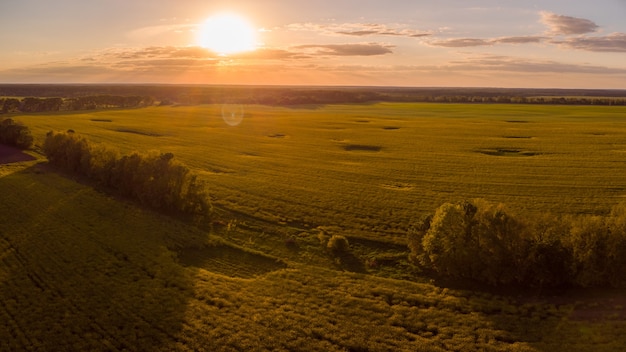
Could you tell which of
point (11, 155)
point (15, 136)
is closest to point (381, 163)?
point (11, 155)

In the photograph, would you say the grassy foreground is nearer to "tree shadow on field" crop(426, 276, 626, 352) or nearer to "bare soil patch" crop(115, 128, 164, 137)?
"tree shadow on field" crop(426, 276, 626, 352)

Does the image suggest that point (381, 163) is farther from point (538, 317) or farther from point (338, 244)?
point (538, 317)

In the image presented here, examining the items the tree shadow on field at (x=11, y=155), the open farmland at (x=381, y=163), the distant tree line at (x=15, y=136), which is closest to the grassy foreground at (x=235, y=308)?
the open farmland at (x=381, y=163)

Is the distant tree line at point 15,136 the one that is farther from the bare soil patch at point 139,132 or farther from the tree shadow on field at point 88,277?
the tree shadow on field at point 88,277

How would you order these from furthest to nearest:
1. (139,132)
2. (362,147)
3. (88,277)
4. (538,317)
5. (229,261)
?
(139,132) → (362,147) → (229,261) → (88,277) → (538,317)

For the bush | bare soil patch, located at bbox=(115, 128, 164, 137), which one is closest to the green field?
the bush
